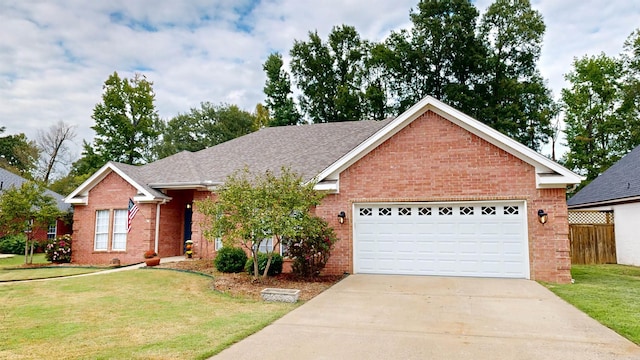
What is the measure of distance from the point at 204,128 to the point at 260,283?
119 ft

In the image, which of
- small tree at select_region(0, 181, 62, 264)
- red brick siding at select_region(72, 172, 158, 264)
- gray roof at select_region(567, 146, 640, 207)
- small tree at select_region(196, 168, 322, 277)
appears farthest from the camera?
red brick siding at select_region(72, 172, 158, 264)

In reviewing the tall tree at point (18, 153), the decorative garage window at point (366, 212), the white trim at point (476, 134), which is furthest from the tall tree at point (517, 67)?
the tall tree at point (18, 153)

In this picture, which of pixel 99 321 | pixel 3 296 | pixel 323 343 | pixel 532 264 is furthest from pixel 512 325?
pixel 3 296

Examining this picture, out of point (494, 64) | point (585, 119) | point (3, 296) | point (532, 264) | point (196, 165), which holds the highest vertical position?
point (494, 64)

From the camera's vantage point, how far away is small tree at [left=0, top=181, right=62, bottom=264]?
15.1 metres

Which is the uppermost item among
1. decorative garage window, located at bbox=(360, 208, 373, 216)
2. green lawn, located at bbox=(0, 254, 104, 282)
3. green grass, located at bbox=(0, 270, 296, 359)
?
decorative garage window, located at bbox=(360, 208, 373, 216)

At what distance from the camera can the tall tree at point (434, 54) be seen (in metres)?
29.6

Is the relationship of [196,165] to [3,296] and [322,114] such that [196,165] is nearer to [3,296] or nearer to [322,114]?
[3,296]

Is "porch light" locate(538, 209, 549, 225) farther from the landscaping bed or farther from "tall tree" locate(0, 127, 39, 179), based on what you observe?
"tall tree" locate(0, 127, 39, 179)

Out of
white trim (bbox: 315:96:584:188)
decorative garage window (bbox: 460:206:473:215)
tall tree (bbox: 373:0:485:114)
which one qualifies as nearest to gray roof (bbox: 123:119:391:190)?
white trim (bbox: 315:96:584:188)

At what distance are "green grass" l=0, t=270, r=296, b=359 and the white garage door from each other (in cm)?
495

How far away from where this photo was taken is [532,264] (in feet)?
35.9

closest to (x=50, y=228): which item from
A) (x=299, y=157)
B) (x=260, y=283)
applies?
(x=299, y=157)

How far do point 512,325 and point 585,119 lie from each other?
31.2 meters
